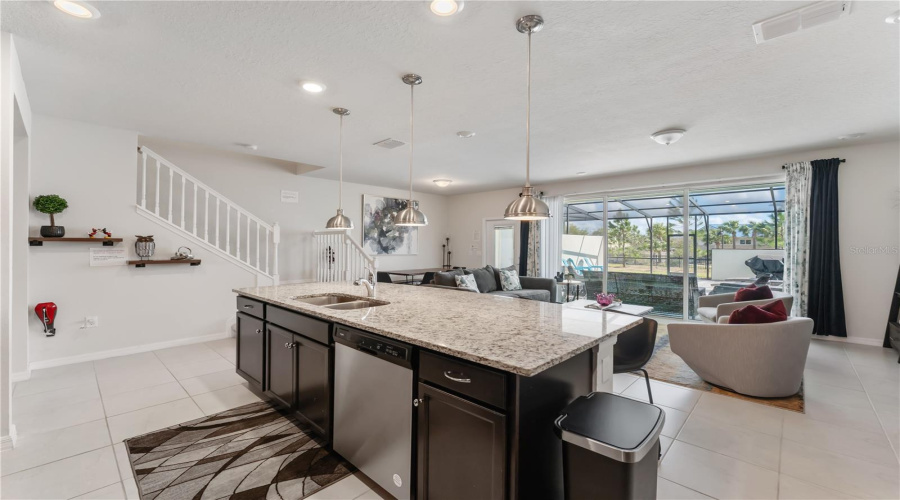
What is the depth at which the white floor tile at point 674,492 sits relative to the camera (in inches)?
71.5

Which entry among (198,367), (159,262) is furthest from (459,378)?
(159,262)

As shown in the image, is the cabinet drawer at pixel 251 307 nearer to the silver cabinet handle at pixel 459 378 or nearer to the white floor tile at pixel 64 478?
the white floor tile at pixel 64 478

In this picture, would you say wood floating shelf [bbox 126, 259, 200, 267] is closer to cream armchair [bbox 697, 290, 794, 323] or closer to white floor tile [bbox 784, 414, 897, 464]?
white floor tile [bbox 784, 414, 897, 464]

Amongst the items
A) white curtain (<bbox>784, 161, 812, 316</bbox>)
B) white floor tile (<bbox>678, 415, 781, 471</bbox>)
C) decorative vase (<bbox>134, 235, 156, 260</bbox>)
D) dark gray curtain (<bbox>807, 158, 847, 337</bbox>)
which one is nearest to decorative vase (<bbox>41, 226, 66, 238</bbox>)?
decorative vase (<bbox>134, 235, 156, 260</bbox>)

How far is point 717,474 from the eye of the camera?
200 cm

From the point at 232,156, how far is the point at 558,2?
5460 mm

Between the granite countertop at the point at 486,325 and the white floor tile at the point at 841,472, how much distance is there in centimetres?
117

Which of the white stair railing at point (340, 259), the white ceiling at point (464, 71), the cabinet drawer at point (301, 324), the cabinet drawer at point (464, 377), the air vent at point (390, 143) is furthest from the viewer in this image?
the white stair railing at point (340, 259)

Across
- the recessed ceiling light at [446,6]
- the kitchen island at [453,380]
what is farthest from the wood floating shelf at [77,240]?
the recessed ceiling light at [446,6]

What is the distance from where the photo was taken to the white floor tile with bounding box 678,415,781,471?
213 centimetres

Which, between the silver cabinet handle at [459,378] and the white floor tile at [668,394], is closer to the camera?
the silver cabinet handle at [459,378]

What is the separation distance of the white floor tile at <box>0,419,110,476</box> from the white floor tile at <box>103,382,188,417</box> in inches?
9.5

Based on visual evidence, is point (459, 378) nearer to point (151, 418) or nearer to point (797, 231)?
point (151, 418)

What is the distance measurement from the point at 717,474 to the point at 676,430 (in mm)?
460
